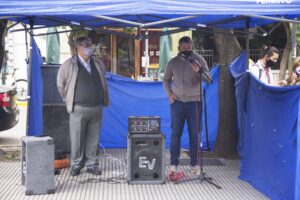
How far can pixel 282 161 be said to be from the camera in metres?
6.60

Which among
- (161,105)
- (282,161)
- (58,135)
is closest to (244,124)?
(282,161)

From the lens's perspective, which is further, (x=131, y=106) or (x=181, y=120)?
(x=131, y=106)

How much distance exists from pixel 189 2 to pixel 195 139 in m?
2.63

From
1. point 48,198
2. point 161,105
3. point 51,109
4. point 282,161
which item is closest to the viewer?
point 282,161

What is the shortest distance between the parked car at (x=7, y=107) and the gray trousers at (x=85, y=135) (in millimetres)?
3449

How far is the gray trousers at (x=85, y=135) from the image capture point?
8117 mm

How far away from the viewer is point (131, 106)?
10633mm

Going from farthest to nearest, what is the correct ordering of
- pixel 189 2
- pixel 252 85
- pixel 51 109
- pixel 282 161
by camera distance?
pixel 51 109 → pixel 252 85 → pixel 282 161 → pixel 189 2

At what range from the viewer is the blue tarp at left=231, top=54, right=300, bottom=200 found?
6324mm

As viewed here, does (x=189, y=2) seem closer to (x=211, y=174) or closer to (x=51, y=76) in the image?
(x=211, y=174)

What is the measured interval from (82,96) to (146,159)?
1282mm

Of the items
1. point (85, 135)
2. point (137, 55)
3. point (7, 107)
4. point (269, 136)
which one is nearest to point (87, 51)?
point (85, 135)

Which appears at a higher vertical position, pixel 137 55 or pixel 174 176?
pixel 137 55

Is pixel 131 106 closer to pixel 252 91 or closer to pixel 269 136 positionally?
pixel 252 91
